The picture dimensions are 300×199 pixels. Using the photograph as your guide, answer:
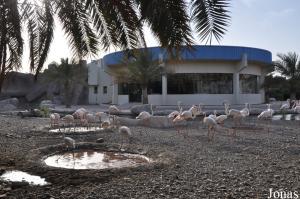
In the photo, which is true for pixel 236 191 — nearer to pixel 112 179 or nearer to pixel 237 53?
pixel 112 179

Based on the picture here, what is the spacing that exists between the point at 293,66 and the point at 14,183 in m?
28.7

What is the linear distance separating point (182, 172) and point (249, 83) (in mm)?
32208

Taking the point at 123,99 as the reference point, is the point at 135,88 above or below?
above

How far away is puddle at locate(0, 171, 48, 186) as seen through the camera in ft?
25.5

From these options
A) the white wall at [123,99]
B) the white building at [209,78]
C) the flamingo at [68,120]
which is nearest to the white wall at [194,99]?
the white building at [209,78]

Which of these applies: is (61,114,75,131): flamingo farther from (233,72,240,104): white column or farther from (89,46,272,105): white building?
(233,72,240,104): white column

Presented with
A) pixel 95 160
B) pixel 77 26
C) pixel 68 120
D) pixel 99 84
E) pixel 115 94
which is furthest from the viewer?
pixel 99 84

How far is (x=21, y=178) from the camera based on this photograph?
8.08m

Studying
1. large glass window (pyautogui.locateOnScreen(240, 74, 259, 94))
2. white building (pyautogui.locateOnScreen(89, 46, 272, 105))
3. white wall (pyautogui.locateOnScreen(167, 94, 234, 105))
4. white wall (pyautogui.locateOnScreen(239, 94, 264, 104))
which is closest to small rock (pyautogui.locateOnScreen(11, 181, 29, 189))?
white building (pyautogui.locateOnScreen(89, 46, 272, 105))

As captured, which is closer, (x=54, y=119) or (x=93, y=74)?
(x=54, y=119)

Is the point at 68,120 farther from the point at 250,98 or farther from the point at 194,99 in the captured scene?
the point at 250,98

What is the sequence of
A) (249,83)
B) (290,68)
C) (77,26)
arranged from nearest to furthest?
(77,26)
(290,68)
(249,83)

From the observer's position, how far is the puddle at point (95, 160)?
31.2 feet

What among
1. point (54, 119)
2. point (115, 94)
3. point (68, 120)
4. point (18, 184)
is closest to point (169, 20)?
point (18, 184)
